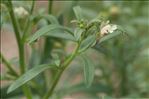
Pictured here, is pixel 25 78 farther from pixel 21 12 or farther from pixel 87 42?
pixel 21 12

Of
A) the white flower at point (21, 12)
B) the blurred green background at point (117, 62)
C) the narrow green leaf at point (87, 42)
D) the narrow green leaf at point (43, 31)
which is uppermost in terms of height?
the white flower at point (21, 12)

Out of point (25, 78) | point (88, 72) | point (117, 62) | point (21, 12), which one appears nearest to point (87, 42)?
point (88, 72)

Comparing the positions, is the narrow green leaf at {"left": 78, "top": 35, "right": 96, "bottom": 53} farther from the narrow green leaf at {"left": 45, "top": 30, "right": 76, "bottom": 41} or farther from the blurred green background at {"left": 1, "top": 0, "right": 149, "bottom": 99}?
the blurred green background at {"left": 1, "top": 0, "right": 149, "bottom": 99}

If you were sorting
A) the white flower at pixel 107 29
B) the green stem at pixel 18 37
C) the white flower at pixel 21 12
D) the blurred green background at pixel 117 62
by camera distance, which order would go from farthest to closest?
the blurred green background at pixel 117 62
the white flower at pixel 21 12
the green stem at pixel 18 37
the white flower at pixel 107 29

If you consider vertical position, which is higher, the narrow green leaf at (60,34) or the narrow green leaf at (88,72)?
the narrow green leaf at (60,34)

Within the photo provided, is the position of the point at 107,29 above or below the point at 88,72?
above


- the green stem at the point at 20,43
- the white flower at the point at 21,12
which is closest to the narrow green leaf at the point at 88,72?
the green stem at the point at 20,43

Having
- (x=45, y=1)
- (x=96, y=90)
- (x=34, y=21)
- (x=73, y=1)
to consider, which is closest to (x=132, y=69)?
(x=96, y=90)

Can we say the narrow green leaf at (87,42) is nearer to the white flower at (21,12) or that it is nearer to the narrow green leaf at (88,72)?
the narrow green leaf at (88,72)
